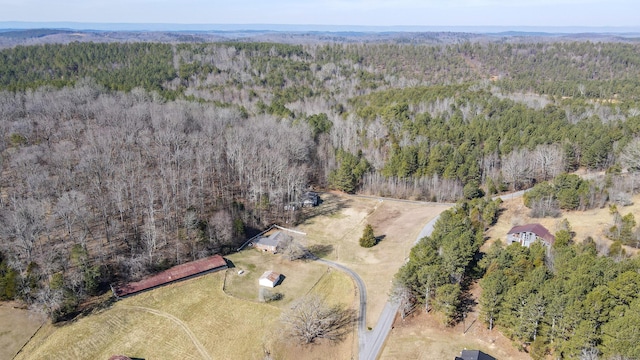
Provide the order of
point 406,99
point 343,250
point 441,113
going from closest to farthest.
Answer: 1. point 343,250
2. point 441,113
3. point 406,99

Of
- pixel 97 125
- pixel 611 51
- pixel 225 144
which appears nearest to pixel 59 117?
pixel 97 125

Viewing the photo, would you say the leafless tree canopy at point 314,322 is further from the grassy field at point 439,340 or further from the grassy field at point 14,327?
the grassy field at point 14,327

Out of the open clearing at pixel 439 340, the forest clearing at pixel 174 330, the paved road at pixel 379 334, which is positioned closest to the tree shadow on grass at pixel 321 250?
the forest clearing at pixel 174 330

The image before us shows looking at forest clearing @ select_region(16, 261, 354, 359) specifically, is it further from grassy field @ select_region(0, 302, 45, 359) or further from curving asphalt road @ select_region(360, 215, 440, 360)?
curving asphalt road @ select_region(360, 215, 440, 360)

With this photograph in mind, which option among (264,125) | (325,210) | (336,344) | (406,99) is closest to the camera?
(336,344)

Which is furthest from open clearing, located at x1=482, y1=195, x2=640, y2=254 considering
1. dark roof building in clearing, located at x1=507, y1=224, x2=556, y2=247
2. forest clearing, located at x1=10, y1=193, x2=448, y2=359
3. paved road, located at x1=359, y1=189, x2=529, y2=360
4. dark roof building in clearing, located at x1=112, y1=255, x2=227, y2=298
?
dark roof building in clearing, located at x1=112, y1=255, x2=227, y2=298

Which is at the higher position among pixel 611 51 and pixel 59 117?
pixel 611 51

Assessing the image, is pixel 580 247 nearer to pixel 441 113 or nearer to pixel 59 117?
pixel 441 113
